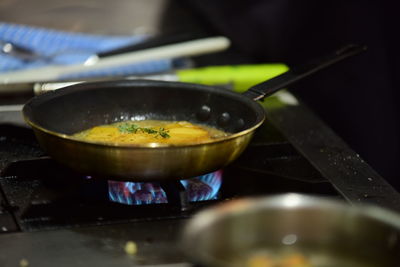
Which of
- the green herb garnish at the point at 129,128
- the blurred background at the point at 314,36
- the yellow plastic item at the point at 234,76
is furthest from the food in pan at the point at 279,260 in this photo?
the blurred background at the point at 314,36

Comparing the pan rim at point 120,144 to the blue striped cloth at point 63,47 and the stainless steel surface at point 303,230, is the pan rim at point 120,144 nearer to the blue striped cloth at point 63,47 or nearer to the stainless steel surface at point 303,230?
the stainless steel surface at point 303,230

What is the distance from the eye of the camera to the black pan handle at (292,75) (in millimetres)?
1407

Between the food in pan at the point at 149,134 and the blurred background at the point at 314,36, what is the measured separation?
85 cm

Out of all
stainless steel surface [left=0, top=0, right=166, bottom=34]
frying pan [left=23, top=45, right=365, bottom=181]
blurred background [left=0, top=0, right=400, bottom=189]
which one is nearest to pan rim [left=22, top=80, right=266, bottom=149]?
frying pan [left=23, top=45, right=365, bottom=181]

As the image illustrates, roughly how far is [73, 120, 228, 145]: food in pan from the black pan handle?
5.3 inches

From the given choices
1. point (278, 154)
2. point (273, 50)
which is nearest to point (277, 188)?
point (278, 154)

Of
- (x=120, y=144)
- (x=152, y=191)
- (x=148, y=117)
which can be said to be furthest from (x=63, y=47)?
(x=120, y=144)

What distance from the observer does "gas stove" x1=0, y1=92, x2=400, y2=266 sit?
3.29 ft

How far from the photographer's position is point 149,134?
1317mm

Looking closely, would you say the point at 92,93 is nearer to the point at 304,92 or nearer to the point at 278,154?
the point at 278,154

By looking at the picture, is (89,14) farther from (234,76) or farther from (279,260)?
(279,260)

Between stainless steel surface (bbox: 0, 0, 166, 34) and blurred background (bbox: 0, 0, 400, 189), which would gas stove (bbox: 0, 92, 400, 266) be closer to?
blurred background (bbox: 0, 0, 400, 189)

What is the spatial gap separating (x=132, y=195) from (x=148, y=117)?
0.36 meters

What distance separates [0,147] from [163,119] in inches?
14.3
